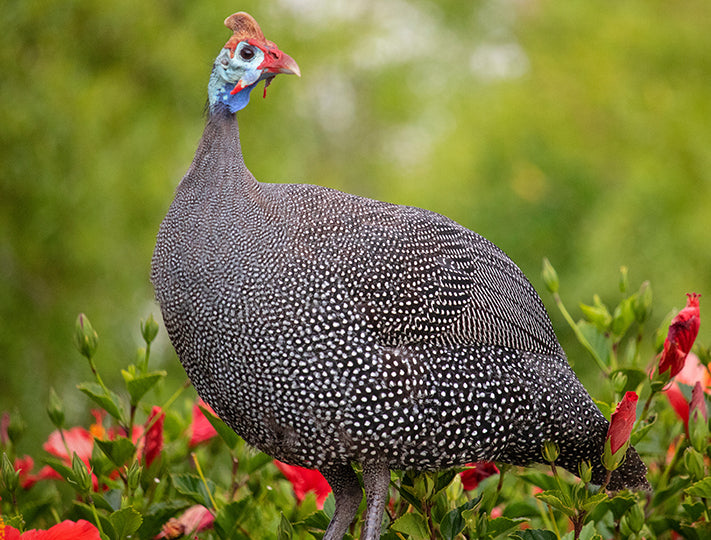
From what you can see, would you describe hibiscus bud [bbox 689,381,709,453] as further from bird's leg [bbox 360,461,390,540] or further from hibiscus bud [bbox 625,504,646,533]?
bird's leg [bbox 360,461,390,540]

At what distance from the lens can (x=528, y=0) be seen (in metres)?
10.3

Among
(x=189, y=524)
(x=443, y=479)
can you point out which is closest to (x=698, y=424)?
(x=443, y=479)

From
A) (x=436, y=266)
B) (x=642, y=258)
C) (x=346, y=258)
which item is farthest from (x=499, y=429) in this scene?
(x=642, y=258)

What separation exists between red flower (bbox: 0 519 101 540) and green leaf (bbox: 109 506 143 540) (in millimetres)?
54

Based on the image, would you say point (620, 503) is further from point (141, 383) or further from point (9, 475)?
point (9, 475)

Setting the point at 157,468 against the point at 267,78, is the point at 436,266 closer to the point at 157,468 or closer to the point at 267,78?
the point at 267,78

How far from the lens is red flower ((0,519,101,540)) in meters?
1.45

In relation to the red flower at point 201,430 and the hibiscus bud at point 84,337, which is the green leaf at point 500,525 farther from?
the hibiscus bud at point 84,337

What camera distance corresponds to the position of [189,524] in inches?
72.6

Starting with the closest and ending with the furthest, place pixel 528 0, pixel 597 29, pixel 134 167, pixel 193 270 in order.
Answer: pixel 193 270, pixel 134 167, pixel 597 29, pixel 528 0

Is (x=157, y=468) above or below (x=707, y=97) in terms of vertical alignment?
below

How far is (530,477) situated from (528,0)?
944 cm

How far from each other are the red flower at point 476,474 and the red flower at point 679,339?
0.47m

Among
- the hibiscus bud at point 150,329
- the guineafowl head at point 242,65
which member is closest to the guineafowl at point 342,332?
the guineafowl head at point 242,65
